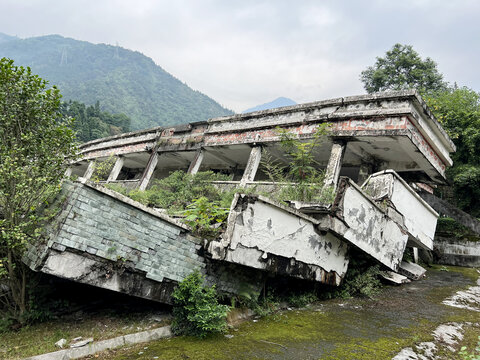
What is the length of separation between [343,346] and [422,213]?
4.41 meters

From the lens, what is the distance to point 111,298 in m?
4.03

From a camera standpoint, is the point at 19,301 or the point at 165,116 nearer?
the point at 19,301

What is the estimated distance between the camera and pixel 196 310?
331 cm

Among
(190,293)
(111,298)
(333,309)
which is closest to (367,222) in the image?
(333,309)

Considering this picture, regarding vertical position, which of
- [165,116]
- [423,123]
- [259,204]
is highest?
[165,116]

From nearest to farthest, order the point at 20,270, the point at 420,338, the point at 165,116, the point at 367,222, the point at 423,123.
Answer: the point at 420,338
the point at 20,270
the point at 367,222
the point at 423,123
the point at 165,116

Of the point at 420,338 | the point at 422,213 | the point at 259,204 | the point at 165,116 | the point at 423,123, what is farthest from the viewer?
the point at 165,116

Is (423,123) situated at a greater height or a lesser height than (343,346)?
greater

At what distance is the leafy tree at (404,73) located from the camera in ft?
66.0

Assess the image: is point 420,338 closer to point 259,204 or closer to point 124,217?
point 259,204

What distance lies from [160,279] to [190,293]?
0.37 meters

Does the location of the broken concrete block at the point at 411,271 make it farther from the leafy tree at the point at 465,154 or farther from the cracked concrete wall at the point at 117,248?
the leafy tree at the point at 465,154

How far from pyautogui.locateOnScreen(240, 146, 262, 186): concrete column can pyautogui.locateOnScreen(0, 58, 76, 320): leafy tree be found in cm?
576

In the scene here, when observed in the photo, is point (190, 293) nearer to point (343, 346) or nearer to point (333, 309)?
point (343, 346)
